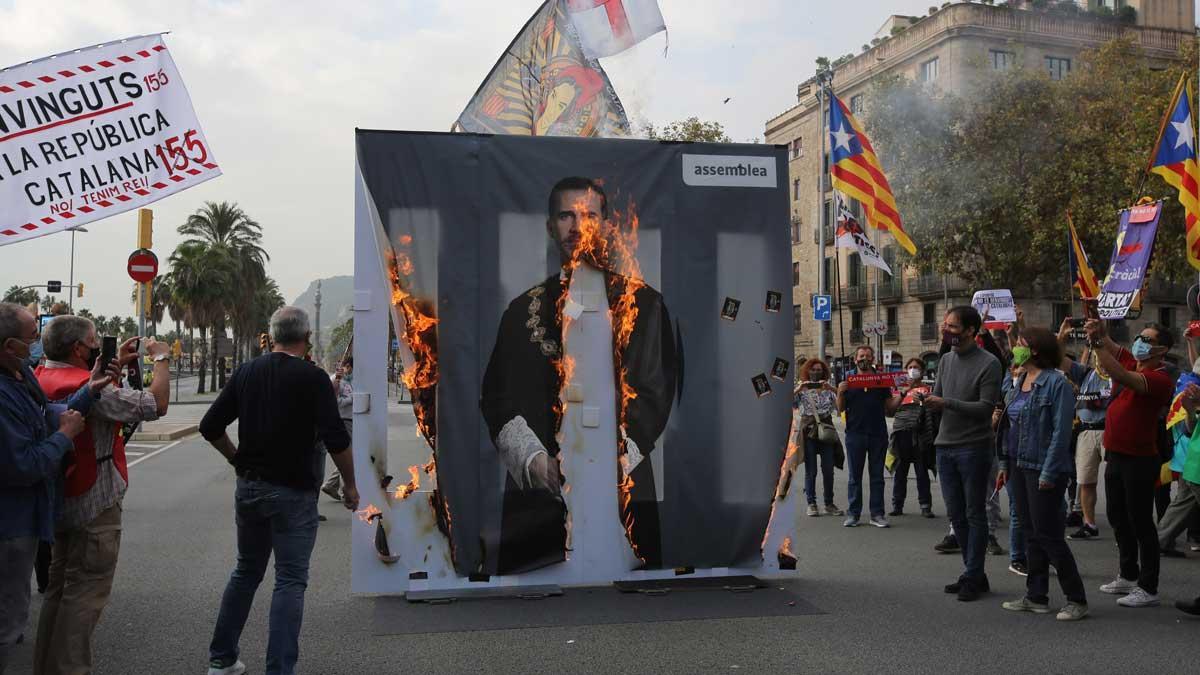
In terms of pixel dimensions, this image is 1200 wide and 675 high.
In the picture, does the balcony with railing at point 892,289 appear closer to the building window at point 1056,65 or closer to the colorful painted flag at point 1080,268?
the building window at point 1056,65

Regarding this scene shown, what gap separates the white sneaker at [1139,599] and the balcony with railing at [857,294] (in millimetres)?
52649

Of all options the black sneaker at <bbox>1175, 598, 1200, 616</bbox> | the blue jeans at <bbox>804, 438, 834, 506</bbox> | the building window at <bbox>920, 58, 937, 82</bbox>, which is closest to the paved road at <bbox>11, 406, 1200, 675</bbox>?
the black sneaker at <bbox>1175, 598, 1200, 616</bbox>

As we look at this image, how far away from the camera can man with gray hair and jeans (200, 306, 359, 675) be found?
500 cm

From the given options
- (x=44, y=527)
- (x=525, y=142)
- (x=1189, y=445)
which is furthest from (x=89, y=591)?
(x=1189, y=445)

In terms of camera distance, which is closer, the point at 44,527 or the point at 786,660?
the point at 44,527

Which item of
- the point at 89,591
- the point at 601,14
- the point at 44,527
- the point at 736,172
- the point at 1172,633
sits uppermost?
the point at 601,14

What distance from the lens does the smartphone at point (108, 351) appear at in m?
4.62

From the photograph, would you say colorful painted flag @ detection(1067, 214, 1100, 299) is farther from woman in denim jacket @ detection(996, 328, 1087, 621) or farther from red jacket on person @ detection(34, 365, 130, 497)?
red jacket on person @ detection(34, 365, 130, 497)

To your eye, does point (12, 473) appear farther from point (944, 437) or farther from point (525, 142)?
point (944, 437)

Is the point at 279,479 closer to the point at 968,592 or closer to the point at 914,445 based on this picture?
the point at 968,592

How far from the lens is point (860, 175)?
12031mm

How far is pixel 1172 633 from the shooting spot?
6.15m

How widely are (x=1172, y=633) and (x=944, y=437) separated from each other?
1876mm

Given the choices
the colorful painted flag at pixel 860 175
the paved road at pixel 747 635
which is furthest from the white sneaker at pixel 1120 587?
the colorful painted flag at pixel 860 175
